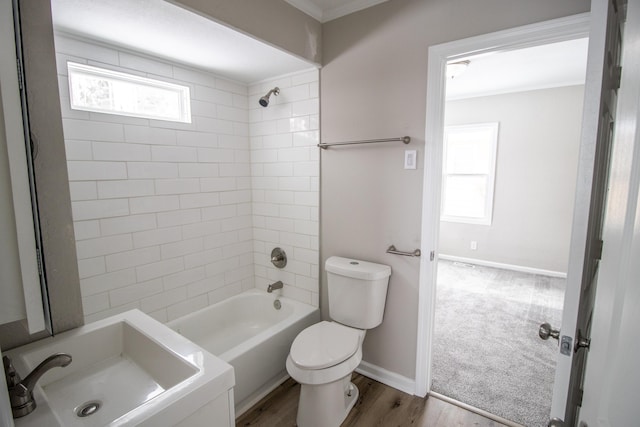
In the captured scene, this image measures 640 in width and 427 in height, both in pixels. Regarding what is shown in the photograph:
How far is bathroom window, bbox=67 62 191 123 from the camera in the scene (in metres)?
1.71

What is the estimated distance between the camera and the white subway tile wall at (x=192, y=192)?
1.76 meters

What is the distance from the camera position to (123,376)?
1191mm

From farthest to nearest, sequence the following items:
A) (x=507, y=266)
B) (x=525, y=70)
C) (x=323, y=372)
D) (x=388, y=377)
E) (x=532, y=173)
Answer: (x=507, y=266) < (x=532, y=173) < (x=525, y=70) < (x=388, y=377) < (x=323, y=372)

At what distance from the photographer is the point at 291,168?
2.38m

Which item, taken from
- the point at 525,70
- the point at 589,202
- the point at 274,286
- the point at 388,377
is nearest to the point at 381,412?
the point at 388,377

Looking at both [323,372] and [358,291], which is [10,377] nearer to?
[323,372]

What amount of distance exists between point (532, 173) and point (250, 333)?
13.1ft

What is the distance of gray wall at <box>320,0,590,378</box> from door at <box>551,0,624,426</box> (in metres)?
0.91

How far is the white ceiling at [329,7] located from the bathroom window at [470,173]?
2.98 m

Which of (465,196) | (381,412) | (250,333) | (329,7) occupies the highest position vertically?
(329,7)

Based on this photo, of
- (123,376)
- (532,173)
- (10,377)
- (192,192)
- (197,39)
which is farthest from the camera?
(532,173)

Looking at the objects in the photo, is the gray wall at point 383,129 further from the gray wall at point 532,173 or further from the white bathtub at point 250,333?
the gray wall at point 532,173

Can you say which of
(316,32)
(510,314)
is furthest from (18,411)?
(510,314)

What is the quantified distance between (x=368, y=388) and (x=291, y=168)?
168cm
